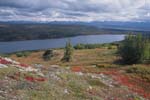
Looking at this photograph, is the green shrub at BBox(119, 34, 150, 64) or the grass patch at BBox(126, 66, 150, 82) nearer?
the grass patch at BBox(126, 66, 150, 82)

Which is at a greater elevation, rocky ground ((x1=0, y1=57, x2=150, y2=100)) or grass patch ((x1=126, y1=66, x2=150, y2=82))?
rocky ground ((x1=0, y1=57, x2=150, y2=100))

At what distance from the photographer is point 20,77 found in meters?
30.9

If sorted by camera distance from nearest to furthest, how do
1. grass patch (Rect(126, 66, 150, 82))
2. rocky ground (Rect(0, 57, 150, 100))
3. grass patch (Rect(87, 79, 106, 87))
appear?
1. rocky ground (Rect(0, 57, 150, 100))
2. grass patch (Rect(87, 79, 106, 87))
3. grass patch (Rect(126, 66, 150, 82))

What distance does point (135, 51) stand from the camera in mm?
92875

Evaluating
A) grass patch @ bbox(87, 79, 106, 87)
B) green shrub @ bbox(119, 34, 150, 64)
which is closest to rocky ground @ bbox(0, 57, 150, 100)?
grass patch @ bbox(87, 79, 106, 87)

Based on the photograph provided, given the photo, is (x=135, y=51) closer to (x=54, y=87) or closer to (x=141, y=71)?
(x=141, y=71)

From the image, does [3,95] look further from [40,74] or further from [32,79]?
[40,74]

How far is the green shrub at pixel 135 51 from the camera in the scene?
91375 millimetres

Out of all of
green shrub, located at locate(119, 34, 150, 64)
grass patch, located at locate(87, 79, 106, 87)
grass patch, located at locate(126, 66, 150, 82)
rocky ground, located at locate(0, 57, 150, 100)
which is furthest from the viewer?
green shrub, located at locate(119, 34, 150, 64)

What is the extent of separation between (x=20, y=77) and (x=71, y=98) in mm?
6220

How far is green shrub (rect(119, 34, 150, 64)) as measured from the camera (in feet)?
300

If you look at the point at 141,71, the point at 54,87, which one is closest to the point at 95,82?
the point at 54,87

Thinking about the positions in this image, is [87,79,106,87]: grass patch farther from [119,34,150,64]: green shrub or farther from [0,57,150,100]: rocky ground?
[119,34,150,64]: green shrub

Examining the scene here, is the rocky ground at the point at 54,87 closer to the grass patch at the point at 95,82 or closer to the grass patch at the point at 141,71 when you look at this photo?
the grass patch at the point at 95,82
